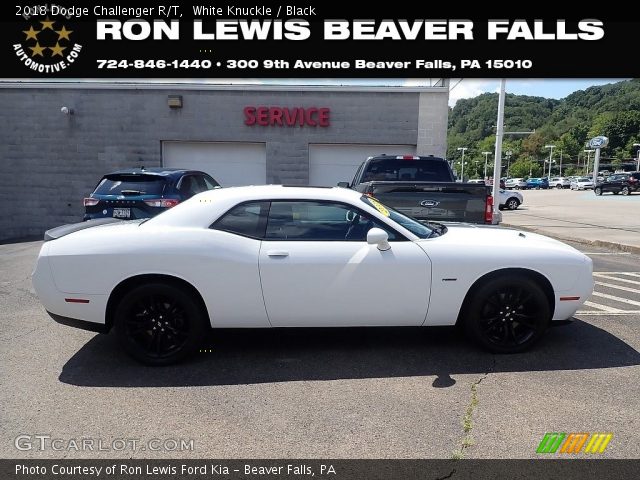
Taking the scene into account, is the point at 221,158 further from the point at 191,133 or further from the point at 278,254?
the point at 278,254

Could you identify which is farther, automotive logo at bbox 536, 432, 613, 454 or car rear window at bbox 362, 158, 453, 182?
car rear window at bbox 362, 158, 453, 182

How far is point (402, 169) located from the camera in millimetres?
8305

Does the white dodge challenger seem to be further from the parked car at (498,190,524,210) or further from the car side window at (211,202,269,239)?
the parked car at (498,190,524,210)

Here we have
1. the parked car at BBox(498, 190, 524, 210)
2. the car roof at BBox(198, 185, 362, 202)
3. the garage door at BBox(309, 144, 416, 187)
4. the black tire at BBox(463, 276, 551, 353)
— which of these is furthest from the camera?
the parked car at BBox(498, 190, 524, 210)

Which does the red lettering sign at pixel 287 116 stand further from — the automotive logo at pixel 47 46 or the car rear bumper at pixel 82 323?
the car rear bumper at pixel 82 323

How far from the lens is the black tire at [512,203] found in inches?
958

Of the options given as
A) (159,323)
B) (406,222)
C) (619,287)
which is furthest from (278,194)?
(619,287)

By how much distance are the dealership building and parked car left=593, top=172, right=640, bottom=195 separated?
3432cm

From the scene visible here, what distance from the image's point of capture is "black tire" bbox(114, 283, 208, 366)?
3.63 metres

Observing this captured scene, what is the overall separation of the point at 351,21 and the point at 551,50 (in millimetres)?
4423

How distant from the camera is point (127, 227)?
154 inches

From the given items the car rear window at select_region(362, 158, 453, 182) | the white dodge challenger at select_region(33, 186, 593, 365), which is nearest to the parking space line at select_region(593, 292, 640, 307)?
the white dodge challenger at select_region(33, 186, 593, 365)

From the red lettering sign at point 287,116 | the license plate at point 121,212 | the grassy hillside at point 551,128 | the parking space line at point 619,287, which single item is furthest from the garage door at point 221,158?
the grassy hillside at point 551,128

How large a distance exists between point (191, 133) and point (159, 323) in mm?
11119
